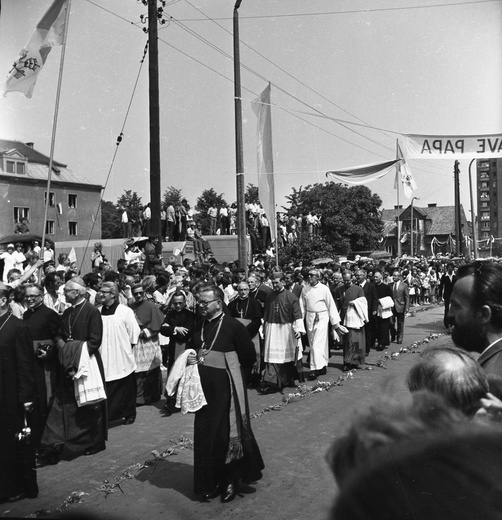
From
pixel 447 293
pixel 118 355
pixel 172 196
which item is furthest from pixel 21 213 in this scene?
pixel 447 293

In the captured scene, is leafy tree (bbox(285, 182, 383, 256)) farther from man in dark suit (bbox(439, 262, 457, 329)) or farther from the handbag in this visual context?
the handbag

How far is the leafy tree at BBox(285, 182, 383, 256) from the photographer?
2639 millimetres

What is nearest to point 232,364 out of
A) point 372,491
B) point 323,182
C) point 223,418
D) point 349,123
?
point 223,418

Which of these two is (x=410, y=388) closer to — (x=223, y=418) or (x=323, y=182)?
(x=323, y=182)

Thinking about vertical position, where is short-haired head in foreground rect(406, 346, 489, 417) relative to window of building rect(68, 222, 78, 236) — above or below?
below

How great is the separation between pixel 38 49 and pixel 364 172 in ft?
6.05

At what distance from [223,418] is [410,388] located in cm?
224

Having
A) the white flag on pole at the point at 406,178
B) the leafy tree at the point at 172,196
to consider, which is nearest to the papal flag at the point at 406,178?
the white flag on pole at the point at 406,178

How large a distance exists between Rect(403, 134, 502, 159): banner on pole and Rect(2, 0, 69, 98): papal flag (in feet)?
6.11

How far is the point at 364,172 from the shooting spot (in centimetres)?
248

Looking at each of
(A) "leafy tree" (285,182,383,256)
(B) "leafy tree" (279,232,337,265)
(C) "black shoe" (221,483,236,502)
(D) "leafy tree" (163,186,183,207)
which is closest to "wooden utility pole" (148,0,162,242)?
(D) "leafy tree" (163,186,183,207)

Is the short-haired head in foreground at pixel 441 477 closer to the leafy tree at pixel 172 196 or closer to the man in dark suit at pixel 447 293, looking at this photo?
the man in dark suit at pixel 447 293

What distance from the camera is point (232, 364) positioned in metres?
3.27

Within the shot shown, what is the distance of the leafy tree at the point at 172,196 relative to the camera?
2701mm
